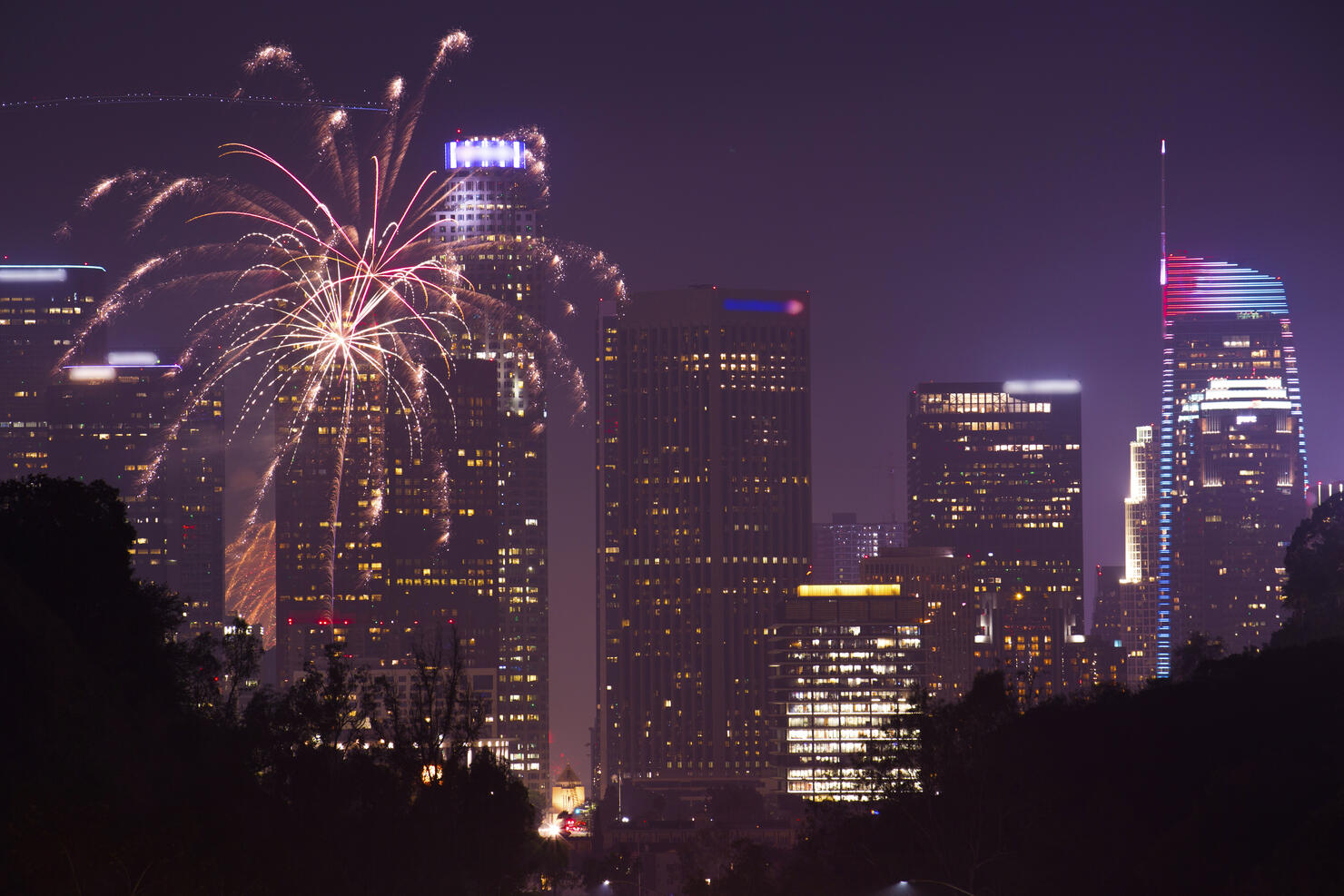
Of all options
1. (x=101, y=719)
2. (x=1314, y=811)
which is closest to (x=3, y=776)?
(x=101, y=719)

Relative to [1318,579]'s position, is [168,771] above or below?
below

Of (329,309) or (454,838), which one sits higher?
(329,309)

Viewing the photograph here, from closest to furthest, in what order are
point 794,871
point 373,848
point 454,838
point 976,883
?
point 373,848, point 454,838, point 976,883, point 794,871

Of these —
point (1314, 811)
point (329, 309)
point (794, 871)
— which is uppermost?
point (329, 309)

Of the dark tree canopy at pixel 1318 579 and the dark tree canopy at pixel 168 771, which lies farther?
the dark tree canopy at pixel 1318 579

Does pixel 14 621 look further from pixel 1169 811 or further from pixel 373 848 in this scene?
pixel 1169 811

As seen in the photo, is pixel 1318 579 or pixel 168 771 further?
pixel 1318 579

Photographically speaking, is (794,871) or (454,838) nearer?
(454,838)


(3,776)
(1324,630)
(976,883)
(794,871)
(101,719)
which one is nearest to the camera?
(3,776)

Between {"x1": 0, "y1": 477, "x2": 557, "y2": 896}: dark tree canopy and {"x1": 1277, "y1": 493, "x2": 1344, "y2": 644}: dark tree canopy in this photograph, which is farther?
{"x1": 1277, "y1": 493, "x2": 1344, "y2": 644}: dark tree canopy

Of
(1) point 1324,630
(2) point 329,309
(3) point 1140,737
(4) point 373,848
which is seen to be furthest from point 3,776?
(1) point 1324,630
